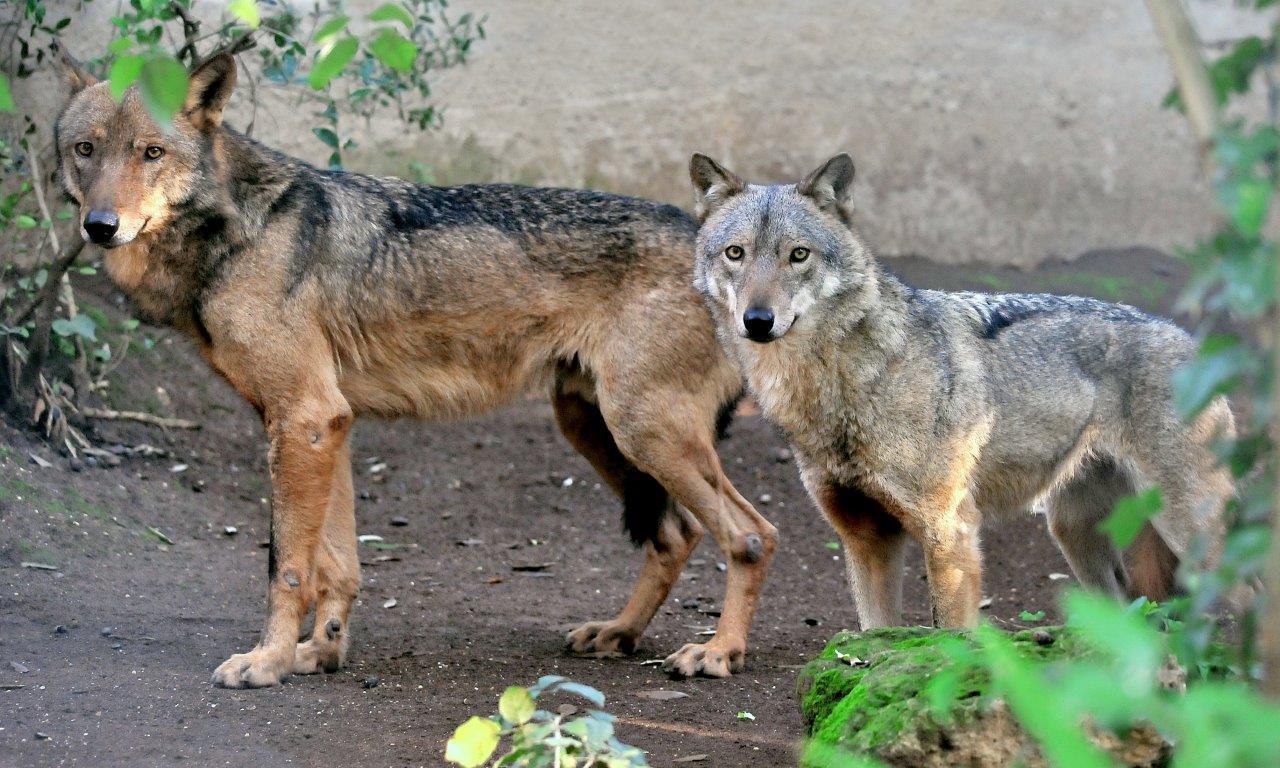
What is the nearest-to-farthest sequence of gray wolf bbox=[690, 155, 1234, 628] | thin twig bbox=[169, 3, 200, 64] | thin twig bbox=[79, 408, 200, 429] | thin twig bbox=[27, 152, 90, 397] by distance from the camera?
gray wolf bbox=[690, 155, 1234, 628] < thin twig bbox=[169, 3, 200, 64] < thin twig bbox=[27, 152, 90, 397] < thin twig bbox=[79, 408, 200, 429]

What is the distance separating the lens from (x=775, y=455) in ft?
26.8

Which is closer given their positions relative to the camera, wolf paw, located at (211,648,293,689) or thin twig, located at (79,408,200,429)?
wolf paw, located at (211,648,293,689)

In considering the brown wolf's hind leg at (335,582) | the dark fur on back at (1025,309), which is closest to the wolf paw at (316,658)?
the brown wolf's hind leg at (335,582)

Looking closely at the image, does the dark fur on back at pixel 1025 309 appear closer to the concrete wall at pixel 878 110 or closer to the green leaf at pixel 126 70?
the green leaf at pixel 126 70

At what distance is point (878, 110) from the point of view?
388 inches

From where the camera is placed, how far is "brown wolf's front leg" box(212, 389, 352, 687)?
15.7 feet

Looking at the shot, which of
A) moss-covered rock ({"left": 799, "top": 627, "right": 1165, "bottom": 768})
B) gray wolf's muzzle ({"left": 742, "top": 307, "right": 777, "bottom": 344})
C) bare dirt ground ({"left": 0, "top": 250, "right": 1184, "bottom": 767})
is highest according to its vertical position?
gray wolf's muzzle ({"left": 742, "top": 307, "right": 777, "bottom": 344})

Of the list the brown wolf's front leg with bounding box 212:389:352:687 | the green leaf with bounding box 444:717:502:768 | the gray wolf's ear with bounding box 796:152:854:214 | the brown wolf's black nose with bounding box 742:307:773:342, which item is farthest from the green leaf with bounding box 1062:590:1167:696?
the brown wolf's front leg with bounding box 212:389:352:687

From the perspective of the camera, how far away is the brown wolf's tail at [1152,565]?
16.4 ft

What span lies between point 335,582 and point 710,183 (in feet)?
6.92

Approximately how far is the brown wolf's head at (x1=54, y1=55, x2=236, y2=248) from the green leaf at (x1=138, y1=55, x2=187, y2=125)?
2.98 meters

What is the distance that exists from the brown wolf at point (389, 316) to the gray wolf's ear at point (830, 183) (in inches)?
30.0

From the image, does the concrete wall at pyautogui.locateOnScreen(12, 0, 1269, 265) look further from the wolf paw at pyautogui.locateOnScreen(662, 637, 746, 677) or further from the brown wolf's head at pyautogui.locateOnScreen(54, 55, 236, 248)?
the wolf paw at pyautogui.locateOnScreen(662, 637, 746, 677)

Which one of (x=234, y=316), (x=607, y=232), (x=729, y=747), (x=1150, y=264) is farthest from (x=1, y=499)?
(x=1150, y=264)
